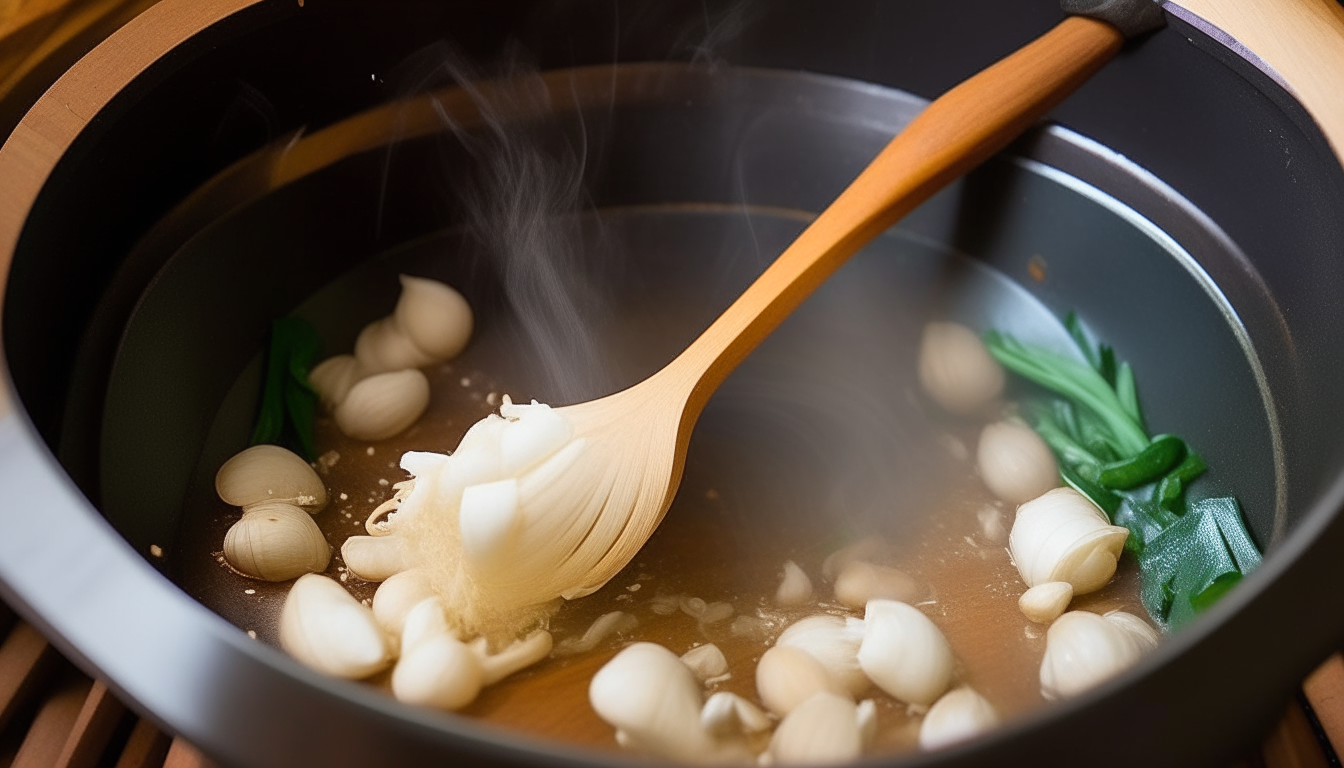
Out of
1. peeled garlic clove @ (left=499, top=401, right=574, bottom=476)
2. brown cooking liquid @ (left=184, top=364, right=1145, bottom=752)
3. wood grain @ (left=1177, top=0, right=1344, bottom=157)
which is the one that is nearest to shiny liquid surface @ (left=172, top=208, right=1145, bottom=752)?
brown cooking liquid @ (left=184, top=364, right=1145, bottom=752)

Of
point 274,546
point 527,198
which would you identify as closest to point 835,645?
point 274,546

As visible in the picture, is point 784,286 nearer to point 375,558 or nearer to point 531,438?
point 531,438

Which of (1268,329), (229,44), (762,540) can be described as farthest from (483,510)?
(1268,329)

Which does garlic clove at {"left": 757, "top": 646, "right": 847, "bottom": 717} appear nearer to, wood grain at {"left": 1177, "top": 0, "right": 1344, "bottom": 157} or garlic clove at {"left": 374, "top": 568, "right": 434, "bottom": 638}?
garlic clove at {"left": 374, "top": 568, "right": 434, "bottom": 638}

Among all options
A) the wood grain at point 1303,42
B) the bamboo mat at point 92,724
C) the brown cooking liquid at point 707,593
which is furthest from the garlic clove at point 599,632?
the wood grain at point 1303,42

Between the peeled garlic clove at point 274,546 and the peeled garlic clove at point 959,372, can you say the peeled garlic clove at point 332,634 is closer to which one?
the peeled garlic clove at point 274,546
